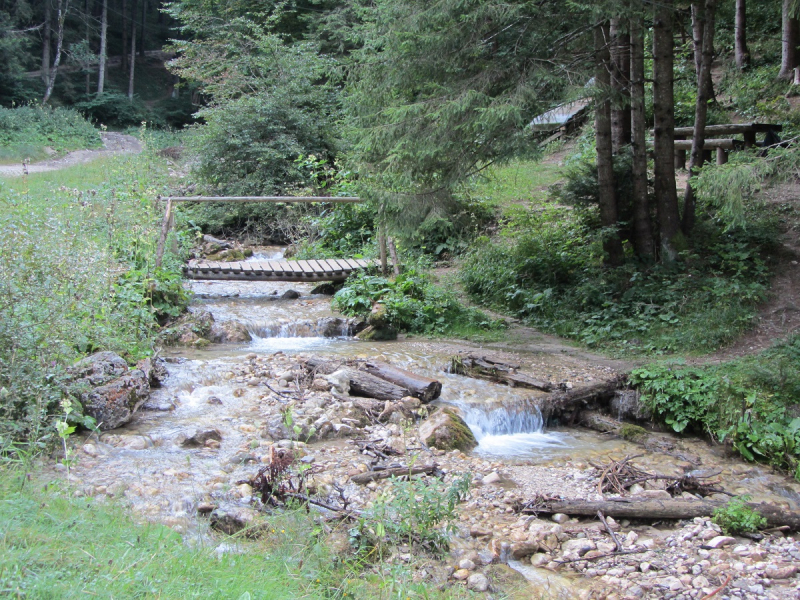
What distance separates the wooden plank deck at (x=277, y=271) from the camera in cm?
1189

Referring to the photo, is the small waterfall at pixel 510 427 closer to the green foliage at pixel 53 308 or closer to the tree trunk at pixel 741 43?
the green foliage at pixel 53 308

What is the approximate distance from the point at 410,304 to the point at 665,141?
4.89 metres

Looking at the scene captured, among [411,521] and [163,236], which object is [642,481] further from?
[163,236]

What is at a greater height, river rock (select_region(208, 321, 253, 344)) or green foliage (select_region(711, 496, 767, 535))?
river rock (select_region(208, 321, 253, 344))

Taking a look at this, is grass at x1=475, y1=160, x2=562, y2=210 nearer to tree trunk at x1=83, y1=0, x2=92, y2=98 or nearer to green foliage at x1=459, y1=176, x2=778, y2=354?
green foliage at x1=459, y1=176, x2=778, y2=354

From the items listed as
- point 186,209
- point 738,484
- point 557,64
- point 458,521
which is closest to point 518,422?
point 738,484

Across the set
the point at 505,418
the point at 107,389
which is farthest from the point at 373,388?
the point at 107,389

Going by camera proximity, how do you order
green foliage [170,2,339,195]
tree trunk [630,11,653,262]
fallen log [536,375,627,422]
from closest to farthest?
fallen log [536,375,627,422]
tree trunk [630,11,653,262]
green foliage [170,2,339,195]

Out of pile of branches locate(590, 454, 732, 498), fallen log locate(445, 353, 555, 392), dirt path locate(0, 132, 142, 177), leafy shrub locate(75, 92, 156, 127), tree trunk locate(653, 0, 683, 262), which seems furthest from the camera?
leafy shrub locate(75, 92, 156, 127)

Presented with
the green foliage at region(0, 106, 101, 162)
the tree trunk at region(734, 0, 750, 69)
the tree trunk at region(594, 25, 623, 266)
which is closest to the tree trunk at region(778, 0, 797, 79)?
the tree trunk at region(734, 0, 750, 69)

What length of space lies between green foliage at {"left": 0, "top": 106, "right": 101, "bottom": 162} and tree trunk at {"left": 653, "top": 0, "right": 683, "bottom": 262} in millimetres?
22913

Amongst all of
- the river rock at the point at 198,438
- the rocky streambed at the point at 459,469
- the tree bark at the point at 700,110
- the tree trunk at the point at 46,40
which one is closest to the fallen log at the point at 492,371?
the rocky streambed at the point at 459,469

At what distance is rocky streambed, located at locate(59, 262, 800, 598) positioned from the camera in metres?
4.30

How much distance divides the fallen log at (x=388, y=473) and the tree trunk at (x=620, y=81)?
583 cm
